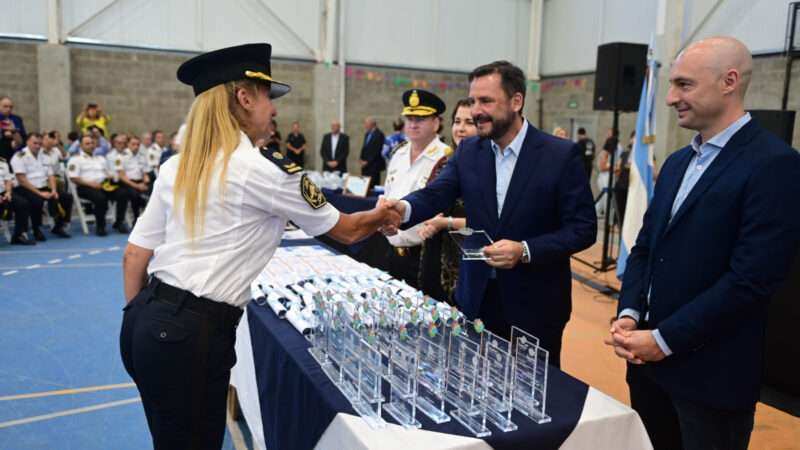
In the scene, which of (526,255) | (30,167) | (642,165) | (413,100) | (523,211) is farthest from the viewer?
(30,167)

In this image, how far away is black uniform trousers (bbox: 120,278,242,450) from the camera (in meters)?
1.65

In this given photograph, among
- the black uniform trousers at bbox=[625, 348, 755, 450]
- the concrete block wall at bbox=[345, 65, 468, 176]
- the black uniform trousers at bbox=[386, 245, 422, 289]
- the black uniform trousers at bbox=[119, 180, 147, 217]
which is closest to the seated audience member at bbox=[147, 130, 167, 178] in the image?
the black uniform trousers at bbox=[119, 180, 147, 217]

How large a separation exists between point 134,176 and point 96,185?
2.77ft

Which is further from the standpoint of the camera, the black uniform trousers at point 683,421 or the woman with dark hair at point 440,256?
the woman with dark hair at point 440,256

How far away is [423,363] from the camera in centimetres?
179

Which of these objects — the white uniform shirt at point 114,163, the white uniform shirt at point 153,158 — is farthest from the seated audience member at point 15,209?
the white uniform shirt at point 153,158

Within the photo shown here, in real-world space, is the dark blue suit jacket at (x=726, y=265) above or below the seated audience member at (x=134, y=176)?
above

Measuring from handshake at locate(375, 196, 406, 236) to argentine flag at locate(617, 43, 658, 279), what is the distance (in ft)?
12.1

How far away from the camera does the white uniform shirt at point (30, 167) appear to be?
324 inches

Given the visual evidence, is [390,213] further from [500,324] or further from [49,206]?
[49,206]

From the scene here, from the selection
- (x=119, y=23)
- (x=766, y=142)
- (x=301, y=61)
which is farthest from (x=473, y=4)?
(x=766, y=142)

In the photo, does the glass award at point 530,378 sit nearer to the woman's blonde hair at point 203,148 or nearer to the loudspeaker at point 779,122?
the woman's blonde hair at point 203,148

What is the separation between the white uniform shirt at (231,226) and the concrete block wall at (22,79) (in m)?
12.1

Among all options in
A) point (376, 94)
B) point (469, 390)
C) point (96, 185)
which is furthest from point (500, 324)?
point (376, 94)
